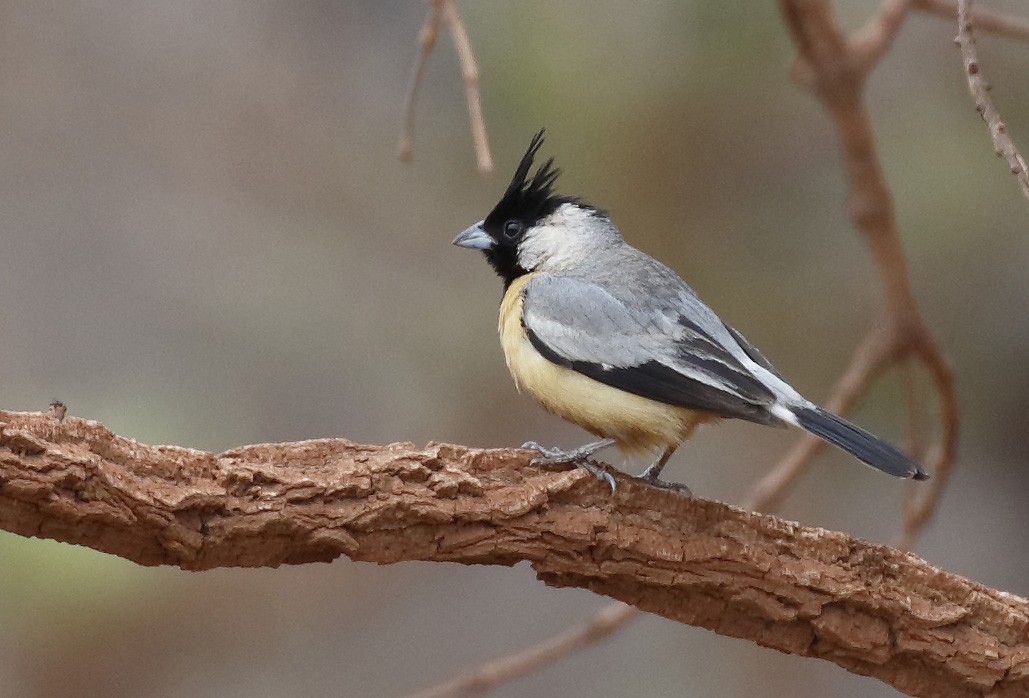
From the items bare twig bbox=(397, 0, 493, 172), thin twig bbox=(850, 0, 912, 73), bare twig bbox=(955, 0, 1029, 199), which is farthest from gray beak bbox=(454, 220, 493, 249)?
A: bare twig bbox=(955, 0, 1029, 199)

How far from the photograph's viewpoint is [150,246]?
5.42 meters

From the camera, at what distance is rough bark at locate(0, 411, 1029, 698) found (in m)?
2.06

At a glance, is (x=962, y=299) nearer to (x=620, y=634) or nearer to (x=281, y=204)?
(x=620, y=634)

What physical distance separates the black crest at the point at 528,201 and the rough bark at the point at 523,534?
1.18 m

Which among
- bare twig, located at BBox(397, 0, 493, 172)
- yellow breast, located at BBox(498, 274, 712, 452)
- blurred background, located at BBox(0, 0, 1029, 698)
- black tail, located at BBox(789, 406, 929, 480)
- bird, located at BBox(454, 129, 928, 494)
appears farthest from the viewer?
blurred background, located at BBox(0, 0, 1029, 698)

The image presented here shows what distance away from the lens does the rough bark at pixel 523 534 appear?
206cm

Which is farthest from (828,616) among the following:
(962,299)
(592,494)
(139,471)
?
(962,299)

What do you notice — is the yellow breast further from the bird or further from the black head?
the black head

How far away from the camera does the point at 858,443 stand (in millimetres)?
2459

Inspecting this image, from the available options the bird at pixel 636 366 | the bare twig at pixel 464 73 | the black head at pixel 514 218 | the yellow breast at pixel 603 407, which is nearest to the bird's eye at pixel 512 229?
the black head at pixel 514 218

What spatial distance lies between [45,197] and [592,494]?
3.88 meters

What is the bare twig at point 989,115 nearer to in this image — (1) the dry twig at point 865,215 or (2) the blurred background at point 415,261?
(1) the dry twig at point 865,215

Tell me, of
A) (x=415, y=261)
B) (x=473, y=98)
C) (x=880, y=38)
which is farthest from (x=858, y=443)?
(x=415, y=261)

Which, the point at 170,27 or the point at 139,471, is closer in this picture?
the point at 139,471
